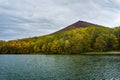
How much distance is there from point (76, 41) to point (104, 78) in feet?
407

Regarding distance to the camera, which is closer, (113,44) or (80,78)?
(80,78)

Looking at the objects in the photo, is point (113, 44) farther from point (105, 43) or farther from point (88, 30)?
point (88, 30)

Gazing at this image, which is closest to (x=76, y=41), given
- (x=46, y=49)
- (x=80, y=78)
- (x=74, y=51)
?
(x=74, y=51)

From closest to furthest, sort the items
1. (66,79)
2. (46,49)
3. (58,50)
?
(66,79) → (58,50) → (46,49)

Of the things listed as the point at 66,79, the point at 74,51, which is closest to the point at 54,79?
the point at 66,79

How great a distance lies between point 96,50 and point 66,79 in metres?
125

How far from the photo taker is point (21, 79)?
49969mm

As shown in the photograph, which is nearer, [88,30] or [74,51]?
[74,51]

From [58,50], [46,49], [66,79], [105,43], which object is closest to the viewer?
[66,79]

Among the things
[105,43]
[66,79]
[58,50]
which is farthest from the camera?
[58,50]

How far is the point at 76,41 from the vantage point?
17338 cm

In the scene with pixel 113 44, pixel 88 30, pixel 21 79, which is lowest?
pixel 21 79

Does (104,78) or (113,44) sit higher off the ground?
(113,44)

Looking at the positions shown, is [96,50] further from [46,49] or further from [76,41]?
[46,49]
